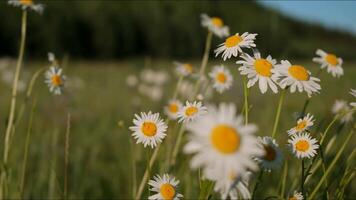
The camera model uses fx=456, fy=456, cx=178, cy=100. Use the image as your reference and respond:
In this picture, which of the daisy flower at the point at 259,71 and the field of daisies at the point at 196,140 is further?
the daisy flower at the point at 259,71

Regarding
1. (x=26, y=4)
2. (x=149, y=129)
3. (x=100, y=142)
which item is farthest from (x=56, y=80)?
(x=100, y=142)

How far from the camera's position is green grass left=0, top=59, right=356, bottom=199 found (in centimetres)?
149

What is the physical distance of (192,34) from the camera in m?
8.98

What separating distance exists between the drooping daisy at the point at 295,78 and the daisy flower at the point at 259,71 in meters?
0.01

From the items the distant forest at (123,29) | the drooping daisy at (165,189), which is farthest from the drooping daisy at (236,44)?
the distant forest at (123,29)

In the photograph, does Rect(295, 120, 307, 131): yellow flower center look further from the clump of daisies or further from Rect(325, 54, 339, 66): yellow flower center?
the clump of daisies

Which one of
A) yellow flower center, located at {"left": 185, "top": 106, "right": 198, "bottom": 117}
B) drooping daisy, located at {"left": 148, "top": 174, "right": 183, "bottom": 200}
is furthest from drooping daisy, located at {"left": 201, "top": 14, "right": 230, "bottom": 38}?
drooping daisy, located at {"left": 148, "top": 174, "right": 183, "bottom": 200}

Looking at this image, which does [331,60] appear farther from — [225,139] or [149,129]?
[225,139]

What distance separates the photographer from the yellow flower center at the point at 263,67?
73 cm

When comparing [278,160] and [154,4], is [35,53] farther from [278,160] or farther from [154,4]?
[278,160]

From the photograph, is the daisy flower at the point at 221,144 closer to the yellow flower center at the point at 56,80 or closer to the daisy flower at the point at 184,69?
the yellow flower center at the point at 56,80

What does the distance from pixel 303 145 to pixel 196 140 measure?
0.40 meters

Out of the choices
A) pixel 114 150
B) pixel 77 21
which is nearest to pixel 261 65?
pixel 114 150

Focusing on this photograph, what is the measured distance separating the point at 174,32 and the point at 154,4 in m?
1.51
